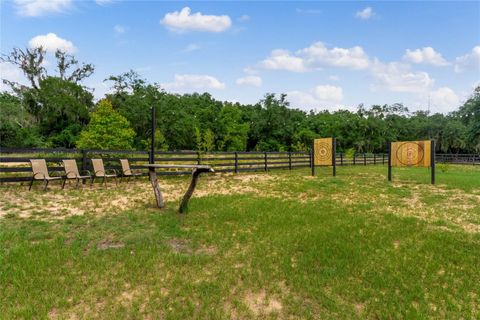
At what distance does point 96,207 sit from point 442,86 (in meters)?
27.4

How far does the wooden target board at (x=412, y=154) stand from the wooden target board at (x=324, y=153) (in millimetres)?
2302

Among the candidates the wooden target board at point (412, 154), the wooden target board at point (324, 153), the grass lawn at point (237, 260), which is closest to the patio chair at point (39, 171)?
the grass lawn at point (237, 260)

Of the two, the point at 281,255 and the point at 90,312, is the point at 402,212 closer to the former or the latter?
the point at 281,255

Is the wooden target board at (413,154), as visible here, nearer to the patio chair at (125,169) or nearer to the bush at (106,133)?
the patio chair at (125,169)

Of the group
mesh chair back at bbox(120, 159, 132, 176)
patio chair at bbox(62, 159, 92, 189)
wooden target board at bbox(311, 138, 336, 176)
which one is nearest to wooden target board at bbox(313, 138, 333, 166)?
A: wooden target board at bbox(311, 138, 336, 176)

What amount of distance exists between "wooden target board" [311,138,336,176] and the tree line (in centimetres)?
1278

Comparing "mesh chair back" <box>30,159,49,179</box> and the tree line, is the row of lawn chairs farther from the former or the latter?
the tree line

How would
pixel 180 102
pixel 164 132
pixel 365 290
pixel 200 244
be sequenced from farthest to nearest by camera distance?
pixel 180 102 → pixel 164 132 → pixel 200 244 → pixel 365 290

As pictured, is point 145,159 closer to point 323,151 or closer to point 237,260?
point 323,151

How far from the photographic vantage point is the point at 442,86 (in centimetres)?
2388

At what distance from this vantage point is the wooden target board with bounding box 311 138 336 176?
41.8 ft

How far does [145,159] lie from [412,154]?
1022 centimetres

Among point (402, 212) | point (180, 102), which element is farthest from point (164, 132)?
point (402, 212)

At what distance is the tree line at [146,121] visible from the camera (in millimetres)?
29961
